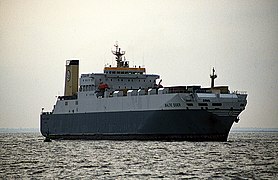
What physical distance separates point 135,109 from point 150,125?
3041 mm

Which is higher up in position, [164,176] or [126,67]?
[126,67]

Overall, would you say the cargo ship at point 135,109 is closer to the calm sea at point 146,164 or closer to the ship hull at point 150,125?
the ship hull at point 150,125

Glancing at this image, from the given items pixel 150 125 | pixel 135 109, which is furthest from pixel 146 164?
pixel 135 109

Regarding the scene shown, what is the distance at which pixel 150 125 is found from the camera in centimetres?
6962

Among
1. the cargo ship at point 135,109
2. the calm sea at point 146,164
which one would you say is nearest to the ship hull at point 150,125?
the cargo ship at point 135,109

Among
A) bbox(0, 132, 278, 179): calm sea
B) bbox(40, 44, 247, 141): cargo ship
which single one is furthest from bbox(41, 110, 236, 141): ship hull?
bbox(0, 132, 278, 179): calm sea

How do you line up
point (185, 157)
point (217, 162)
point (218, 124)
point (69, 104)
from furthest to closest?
1. point (69, 104)
2. point (218, 124)
3. point (185, 157)
4. point (217, 162)

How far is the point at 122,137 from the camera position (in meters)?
75.2

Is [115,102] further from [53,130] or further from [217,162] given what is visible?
[217,162]

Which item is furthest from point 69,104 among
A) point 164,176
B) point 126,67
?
point 164,176

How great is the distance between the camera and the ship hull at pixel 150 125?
65625mm

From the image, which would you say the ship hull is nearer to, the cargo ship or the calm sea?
the cargo ship

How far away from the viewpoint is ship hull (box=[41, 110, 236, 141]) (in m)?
65.6

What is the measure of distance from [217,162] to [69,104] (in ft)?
144
